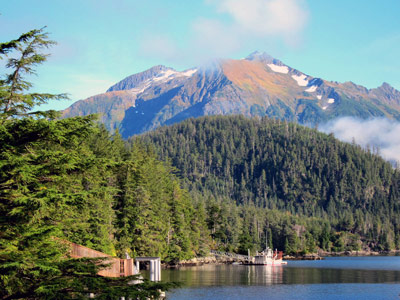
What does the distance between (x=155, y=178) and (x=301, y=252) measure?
369 ft

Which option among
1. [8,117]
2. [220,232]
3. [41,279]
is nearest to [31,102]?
[8,117]

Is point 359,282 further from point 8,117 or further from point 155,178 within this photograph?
point 8,117

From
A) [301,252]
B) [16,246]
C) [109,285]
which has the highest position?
[16,246]

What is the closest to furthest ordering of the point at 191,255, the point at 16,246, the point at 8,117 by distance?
the point at 16,246, the point at 8,117, the point at 191,255

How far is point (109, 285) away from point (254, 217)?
179893 millimetres

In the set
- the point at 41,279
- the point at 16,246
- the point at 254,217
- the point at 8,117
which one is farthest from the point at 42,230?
the point at 254,217

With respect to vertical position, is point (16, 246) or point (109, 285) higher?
point (16, 246)

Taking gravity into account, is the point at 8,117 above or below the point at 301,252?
above

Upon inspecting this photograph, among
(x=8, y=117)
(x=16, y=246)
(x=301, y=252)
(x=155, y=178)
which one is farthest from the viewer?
(x=301, y=252)

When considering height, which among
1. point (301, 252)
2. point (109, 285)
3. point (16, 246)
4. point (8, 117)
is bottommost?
point (301, 252)

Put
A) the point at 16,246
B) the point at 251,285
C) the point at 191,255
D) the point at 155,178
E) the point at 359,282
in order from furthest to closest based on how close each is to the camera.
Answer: the point at 191,255, the point at 155,178, the point at 359,282, the point at 251,285, the point at 16,246

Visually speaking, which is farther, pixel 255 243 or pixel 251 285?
pixel 255 243

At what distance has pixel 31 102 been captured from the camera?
21.4 m

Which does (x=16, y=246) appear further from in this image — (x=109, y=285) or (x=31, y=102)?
(x=31, y=102)
